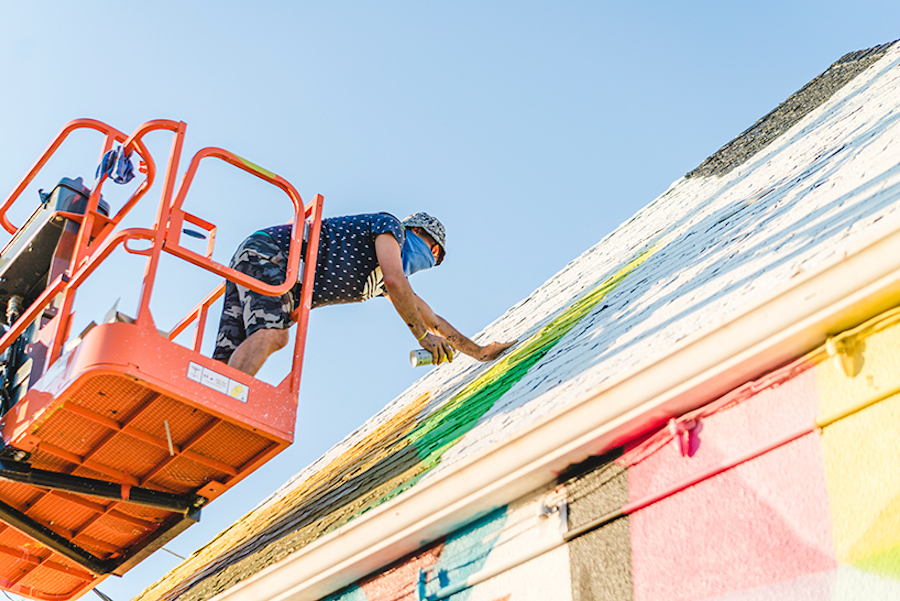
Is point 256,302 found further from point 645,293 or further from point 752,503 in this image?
point 752,503

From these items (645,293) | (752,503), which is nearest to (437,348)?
(645,293)

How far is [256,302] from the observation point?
18.8 feet

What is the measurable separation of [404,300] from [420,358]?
0.40m

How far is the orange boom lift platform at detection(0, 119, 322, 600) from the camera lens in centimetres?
489

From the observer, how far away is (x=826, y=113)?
7199 millimetres

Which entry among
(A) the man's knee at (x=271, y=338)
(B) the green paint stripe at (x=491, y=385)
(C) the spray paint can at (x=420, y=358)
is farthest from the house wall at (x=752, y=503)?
(A) the man's knee at (x=271, y=338)

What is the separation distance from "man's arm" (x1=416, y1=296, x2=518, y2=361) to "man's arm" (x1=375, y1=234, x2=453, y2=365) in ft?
0.91

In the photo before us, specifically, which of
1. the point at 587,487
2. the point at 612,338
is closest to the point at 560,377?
the point at 612,338

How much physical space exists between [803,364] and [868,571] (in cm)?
73

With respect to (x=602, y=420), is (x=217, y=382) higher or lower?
higher

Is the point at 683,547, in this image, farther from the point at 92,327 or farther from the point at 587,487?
the point at 92,327

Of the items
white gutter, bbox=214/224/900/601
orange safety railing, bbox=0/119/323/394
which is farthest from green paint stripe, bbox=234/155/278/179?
white gutter, bbox=214/224/900/601

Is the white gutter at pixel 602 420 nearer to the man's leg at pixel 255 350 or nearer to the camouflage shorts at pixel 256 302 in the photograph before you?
the man's leg at pixel 255 350

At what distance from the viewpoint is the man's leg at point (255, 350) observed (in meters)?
5.46
